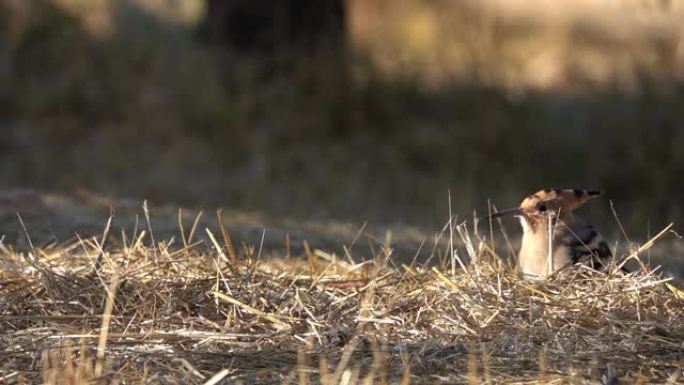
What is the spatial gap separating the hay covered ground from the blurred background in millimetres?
5626

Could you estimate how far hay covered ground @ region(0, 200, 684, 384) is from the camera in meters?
4.36

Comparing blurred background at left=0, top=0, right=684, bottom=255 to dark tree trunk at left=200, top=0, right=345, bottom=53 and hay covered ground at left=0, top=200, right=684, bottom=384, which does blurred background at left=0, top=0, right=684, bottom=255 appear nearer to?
dark tree trunk at left=200, top=0, right=345, bottom=53

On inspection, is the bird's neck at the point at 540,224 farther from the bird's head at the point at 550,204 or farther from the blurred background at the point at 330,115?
the blurred background at the point at 330,115

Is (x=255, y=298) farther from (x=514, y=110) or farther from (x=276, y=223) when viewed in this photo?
(x=514, y=110)

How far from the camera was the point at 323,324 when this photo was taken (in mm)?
4770

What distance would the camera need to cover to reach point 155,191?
1188cm

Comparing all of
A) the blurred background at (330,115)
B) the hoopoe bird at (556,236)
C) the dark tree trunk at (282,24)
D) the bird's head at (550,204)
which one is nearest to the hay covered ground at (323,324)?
the hoopoe bird at (556,236)

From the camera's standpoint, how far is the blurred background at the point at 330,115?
1198 centimetres

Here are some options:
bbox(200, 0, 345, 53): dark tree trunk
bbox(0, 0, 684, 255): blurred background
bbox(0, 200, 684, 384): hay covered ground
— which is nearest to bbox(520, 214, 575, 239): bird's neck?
bbox(0, 200, 684, 384): hay covered ground

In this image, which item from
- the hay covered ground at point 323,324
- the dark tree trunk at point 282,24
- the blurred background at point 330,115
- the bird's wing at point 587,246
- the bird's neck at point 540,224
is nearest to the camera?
the hay covered ground at point 323,324

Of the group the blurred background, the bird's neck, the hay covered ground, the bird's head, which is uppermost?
the bird's head

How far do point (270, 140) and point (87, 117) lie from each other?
1818 mm

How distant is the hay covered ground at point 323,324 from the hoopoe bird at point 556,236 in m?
0.36

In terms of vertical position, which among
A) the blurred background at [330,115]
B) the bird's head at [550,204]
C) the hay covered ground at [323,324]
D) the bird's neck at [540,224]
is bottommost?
the blurred background at [330,115]
